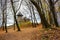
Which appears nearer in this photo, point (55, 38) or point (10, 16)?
point (55, 38)

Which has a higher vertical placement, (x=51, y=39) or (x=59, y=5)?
(x=59, y=5)

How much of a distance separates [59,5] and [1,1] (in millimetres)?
13711

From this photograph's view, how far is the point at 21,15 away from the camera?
6034 cm

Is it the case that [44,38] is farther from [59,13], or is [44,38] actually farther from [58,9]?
[59,13]

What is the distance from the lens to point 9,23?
5203 cm

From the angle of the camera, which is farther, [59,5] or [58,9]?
[58,9]

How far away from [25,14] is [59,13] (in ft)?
55.8

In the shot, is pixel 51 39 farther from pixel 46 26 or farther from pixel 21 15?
pixel 21 15

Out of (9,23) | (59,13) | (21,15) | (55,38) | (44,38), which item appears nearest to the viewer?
(55,38)

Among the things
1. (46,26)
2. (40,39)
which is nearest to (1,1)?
(46,26)

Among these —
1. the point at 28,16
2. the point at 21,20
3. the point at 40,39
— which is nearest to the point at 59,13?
the point at 28,16

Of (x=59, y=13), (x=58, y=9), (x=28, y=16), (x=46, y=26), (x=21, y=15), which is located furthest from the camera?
(x=21, y=15)

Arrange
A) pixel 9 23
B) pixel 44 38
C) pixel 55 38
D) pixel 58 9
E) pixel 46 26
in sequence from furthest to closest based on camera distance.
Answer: pixel 9 23 < pixel 58 9 < pixel 46 26 < pixel 44 38 < pixel 55 38

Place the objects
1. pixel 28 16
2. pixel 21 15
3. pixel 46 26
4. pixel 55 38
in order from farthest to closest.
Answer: pixel 21 15, pixel 28 16, pixel 46 26, pixel 55 38
